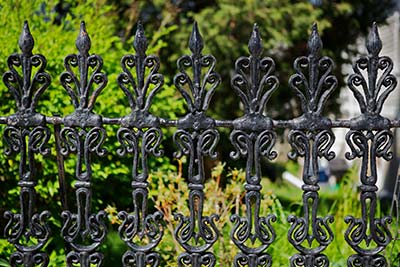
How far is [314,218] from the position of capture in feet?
9.27

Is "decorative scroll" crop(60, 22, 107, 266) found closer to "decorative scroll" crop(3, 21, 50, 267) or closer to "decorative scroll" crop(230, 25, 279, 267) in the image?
"decorative scroll" crop(3, 21, 50, 267)

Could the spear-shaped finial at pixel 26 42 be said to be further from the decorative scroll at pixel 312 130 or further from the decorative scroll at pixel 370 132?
the decorative scroll at pixel 370 132

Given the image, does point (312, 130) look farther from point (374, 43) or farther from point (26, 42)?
point (26, 42)

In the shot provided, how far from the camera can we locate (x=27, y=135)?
2.90 meters

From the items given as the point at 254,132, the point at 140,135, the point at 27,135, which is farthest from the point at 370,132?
the point at 27,135

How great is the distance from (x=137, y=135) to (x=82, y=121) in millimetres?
270

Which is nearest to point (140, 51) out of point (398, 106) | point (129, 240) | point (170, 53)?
point (129, 240)

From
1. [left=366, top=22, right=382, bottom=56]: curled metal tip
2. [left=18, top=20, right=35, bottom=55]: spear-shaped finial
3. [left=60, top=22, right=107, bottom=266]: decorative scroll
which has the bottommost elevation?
[left=60, top=22, right=107, bottom=266]: decorative scroll

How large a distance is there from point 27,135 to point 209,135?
0.87m

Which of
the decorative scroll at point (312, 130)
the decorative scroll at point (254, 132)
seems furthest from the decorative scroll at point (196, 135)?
the decorative scroll at point (312, 130)

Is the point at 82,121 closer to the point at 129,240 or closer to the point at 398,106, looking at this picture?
the point at 129,240

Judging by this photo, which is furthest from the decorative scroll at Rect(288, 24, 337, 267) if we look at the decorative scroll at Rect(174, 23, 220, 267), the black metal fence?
the decorative scroll at Rect(174, 23, 220, 267)

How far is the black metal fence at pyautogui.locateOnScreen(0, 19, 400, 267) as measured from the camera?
2.79 metres

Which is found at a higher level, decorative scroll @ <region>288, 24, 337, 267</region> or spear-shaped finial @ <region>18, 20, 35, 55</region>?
spear-shaped finial @ <region>18, 20, 35, 55</region>
